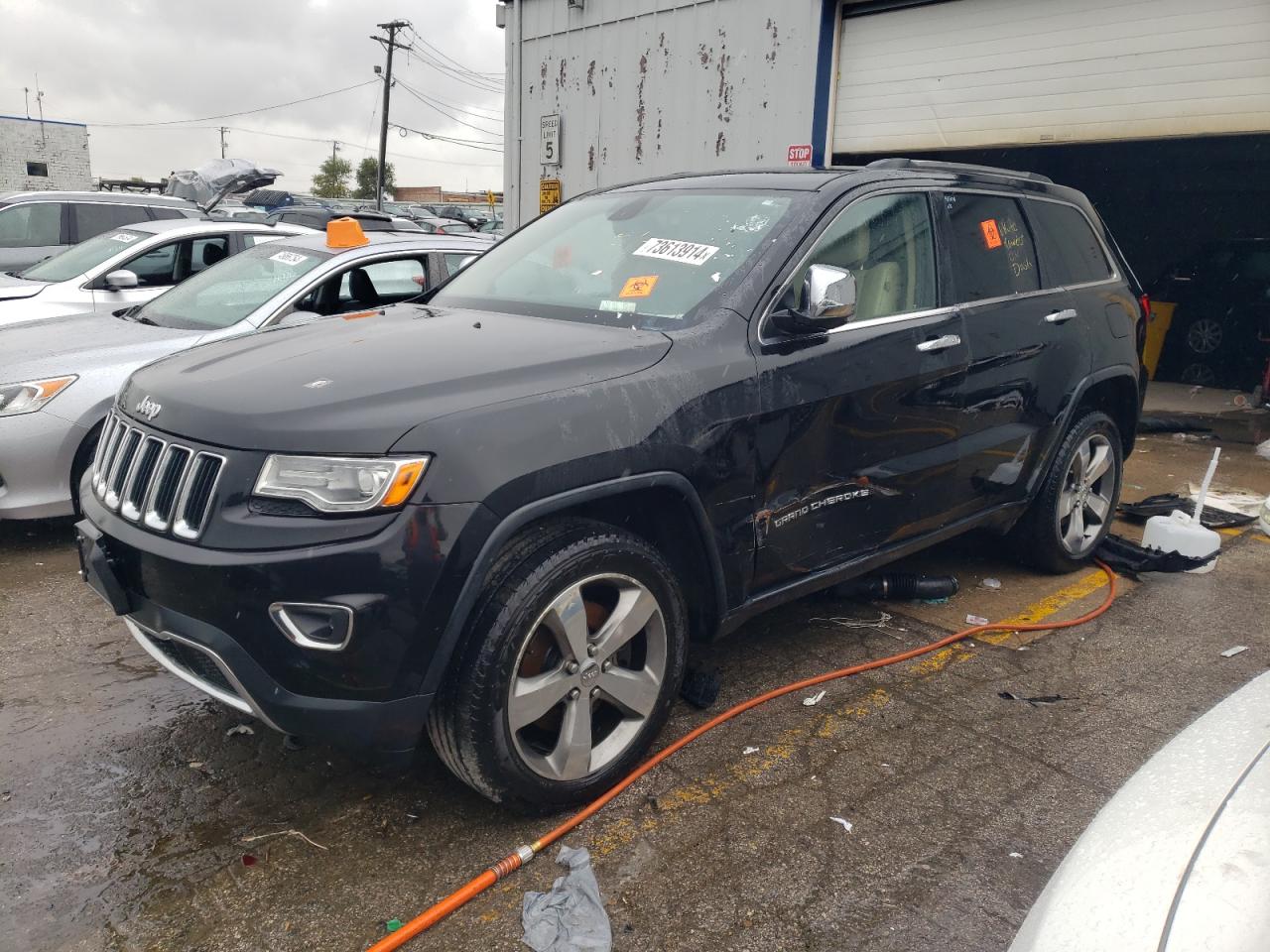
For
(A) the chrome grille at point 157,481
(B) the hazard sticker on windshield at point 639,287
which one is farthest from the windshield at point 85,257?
(B) the hazard sticker on windshield at point 639,287

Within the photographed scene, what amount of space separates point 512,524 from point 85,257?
6.07 metres

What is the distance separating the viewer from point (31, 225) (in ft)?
34.0

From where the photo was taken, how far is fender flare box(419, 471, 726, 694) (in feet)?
7.35

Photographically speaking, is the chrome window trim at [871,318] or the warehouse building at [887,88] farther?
the warehouse building at [887,88]

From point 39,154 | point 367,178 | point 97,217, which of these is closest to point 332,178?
point 367,178

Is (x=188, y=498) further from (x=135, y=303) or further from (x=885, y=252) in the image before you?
(x=135, y=303)

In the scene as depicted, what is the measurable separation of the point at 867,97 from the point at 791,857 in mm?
8131

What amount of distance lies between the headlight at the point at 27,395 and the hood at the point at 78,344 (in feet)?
0.13

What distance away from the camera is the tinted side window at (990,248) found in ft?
12.3

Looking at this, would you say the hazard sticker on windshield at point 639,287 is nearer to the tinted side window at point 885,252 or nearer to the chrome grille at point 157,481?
the tinted side window at point 885,252

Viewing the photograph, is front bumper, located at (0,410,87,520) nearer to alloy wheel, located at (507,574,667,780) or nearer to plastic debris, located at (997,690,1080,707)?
alloy wheel, located at (507,574,667,780)

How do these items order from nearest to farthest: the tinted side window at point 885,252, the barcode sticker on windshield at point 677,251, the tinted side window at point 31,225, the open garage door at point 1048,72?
1. the barcode sticker on windshield at point 677,251
2. the tinted side window at point 885,252
3. the open garage door at point 1048,72
4. the tinted side window at point 31,225

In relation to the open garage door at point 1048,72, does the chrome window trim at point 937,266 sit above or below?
below

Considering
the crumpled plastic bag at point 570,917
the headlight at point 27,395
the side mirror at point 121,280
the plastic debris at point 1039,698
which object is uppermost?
the side mirror at point 121,280
